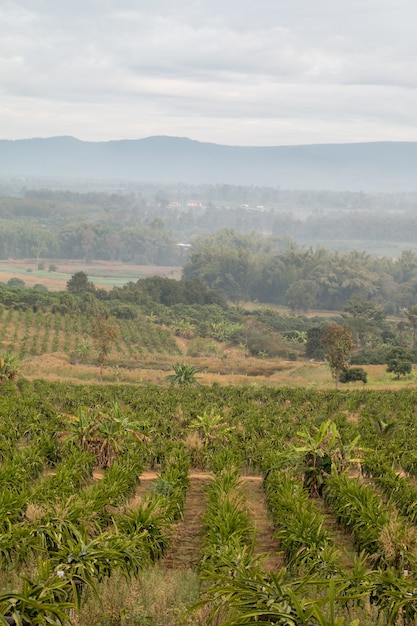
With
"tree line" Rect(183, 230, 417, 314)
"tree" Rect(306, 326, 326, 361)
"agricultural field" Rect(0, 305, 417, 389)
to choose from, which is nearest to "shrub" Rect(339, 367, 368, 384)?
"agricultural field" Rect(0, 305, 417, 389)

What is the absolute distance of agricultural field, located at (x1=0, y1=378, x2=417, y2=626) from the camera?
25.8 ft

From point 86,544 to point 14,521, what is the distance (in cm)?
256

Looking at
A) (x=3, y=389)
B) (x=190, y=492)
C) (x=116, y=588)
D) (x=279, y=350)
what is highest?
(x=116, y=588)

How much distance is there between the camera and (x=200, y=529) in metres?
12.8

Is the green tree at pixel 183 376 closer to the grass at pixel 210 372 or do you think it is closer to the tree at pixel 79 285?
the grass at pixel 210 372

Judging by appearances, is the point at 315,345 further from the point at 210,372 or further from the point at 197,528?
the point at 197,528

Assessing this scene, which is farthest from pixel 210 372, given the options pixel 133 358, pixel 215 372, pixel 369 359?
pixel 369 359

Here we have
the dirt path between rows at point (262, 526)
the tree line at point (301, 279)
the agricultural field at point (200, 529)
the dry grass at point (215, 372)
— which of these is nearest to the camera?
the agricultural field at point (200, 529)

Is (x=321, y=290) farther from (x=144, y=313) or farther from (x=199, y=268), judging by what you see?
(x=144, y=313)

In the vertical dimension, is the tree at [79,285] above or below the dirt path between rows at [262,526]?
below

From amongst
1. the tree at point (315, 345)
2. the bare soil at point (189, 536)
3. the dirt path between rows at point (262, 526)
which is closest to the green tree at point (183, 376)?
the dirt path between rows at point (262, 526)

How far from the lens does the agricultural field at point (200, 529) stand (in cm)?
787

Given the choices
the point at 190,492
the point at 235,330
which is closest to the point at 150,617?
the point at 190,492

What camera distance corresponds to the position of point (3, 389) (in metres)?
34.7
